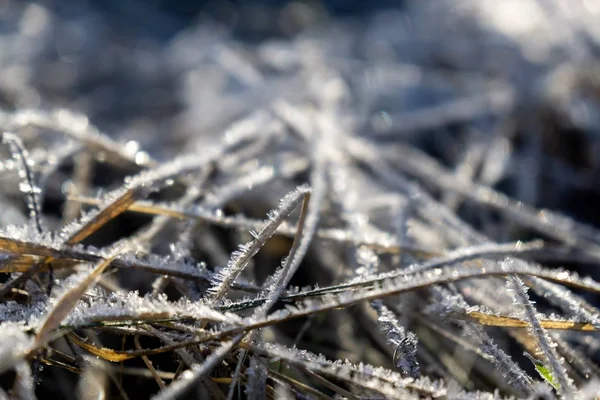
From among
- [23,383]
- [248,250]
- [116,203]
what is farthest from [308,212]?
[23,383]

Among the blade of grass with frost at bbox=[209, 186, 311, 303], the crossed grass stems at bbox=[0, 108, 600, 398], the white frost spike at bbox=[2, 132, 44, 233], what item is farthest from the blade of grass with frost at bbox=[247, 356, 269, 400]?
the white frost spike at bbox=[2, 132, 44, 233]

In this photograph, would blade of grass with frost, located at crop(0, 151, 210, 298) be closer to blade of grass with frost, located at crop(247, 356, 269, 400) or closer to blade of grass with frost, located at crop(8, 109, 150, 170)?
blade of grass with frost, located at crop(8, 109, 150, 170)

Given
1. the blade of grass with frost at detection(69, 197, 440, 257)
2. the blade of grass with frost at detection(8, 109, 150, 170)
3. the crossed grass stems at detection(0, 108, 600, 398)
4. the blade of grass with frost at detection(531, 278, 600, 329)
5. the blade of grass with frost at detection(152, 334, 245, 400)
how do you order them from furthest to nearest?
the blade of grass with frost at detection(8, 109, 150, 170) → the blade of grass with frost at detection(69, 197, 440, 257) → the blade of grass with frost at detection(531, 278, 600, 329) → the crossed grass stems at detection(0, 108, 600, 398) → the blade of grass with frost at detection(152, 334, 245, 400)

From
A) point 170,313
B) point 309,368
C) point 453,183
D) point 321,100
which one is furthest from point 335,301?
point 321,100

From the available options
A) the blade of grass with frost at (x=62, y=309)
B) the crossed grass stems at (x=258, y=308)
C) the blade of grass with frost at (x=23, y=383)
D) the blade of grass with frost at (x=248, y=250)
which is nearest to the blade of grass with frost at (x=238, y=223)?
the crossed grass stems at (x=258, y=308)

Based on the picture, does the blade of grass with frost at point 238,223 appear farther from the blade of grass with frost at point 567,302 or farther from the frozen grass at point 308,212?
the blade of grass with frost at point 567,302

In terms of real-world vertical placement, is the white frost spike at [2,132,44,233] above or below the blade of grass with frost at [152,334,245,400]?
above

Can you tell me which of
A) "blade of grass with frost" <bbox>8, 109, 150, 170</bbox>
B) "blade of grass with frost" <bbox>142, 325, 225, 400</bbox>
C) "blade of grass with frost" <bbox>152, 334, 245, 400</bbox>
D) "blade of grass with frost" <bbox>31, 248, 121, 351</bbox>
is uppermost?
"blade of grass with frost" <bbox>8, 109, 150, 170</bbox>

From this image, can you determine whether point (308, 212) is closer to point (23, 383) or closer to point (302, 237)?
point (302, 237)
